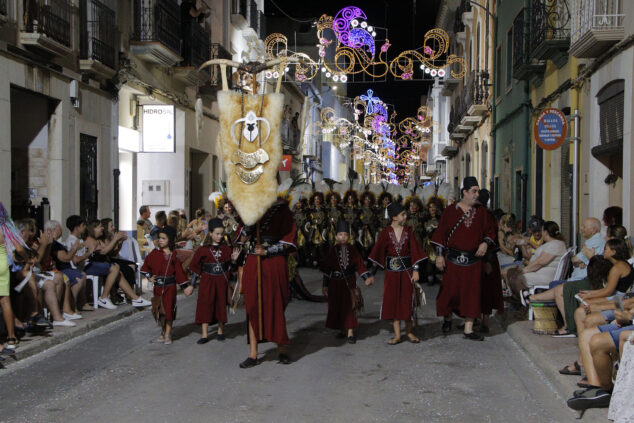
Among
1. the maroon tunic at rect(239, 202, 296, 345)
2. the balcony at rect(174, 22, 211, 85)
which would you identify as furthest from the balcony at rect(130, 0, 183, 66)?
the maroon tunic at rect(239, 202, 296, 345)

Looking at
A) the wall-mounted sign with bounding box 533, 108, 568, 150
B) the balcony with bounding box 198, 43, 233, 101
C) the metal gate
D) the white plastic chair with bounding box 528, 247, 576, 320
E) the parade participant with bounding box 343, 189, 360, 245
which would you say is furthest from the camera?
the balcony with bounding box 198, 43, 233, 101

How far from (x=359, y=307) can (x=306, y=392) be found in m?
3.06

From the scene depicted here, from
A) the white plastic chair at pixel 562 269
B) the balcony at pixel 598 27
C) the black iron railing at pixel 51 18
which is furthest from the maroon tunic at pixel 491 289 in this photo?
the black iron railing at pixel 51 18

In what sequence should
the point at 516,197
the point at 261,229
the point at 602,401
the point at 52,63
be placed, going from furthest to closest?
1. the point at 516,197
2. the point at 52,63
3. the point at 261,229
4. the point at 602,401

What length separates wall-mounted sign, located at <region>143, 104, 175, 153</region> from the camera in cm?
2120

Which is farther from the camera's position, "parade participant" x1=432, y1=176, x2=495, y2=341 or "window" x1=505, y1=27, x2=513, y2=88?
"window" x1=505, y1=27, x2=513, y2=88

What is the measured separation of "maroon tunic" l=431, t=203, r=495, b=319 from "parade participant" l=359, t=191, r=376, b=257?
342 inches

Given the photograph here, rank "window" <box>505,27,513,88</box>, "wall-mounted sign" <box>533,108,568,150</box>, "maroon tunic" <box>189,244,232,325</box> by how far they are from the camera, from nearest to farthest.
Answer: "maroon tunic" <box>189,244,232,325</box> → "wall-mounted sign" <box>533,108,568,150</box> → "window" <box>505,27,513,88</box>

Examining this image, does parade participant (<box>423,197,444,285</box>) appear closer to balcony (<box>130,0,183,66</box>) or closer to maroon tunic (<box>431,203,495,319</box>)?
maroon tunic (<box>431,203,495,319</box>)

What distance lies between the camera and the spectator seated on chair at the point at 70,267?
10875 millimetres

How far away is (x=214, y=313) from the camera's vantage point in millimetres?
9688

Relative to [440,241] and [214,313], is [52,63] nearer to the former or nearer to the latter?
[214,313]

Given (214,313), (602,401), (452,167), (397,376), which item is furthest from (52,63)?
(452,167)

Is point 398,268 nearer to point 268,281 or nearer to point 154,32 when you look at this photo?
point 268,281
